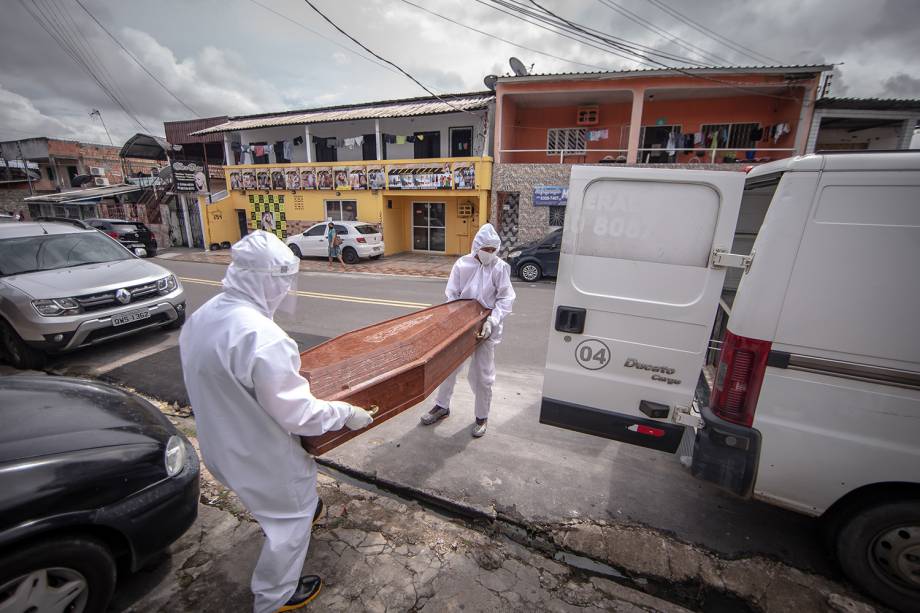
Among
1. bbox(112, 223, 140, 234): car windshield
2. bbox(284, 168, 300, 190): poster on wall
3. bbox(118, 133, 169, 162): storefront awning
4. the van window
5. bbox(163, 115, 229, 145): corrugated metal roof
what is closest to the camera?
the van window

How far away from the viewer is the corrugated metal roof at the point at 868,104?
11.0 m

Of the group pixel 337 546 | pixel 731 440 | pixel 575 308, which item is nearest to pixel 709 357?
pixel 731 440

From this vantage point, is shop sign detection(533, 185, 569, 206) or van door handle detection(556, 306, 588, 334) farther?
shop sign detection(533, 185, 569, 206)

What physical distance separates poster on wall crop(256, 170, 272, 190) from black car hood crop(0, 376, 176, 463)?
57.8 ft

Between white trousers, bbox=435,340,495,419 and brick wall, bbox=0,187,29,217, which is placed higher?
brick wall, bbox=0,187,29,217

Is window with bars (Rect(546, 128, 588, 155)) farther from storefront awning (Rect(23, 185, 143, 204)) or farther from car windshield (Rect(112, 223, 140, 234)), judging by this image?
storefront awning (Rect(23, 185, 143, 204))

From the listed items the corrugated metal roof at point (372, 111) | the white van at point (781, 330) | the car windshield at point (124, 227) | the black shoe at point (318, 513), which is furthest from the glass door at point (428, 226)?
the black shoe at point (318, 513)

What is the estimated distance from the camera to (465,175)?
14.1m

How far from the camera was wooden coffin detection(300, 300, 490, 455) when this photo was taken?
2.14 metres

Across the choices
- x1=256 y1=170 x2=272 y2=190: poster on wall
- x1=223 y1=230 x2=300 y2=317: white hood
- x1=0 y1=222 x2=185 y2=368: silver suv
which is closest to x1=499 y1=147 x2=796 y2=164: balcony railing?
x1=256 y1=170 x2=272 y2=190: poster on wall

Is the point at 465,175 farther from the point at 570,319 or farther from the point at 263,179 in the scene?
the point at 570,319

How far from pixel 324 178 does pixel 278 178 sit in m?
2.61

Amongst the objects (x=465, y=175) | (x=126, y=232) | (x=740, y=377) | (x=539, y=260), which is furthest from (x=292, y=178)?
(x=740, y=377)

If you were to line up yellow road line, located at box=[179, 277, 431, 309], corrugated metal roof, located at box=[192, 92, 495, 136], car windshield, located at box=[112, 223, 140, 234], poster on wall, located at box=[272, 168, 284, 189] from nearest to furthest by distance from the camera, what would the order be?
yellow road line, located at box=[179, 277, 431, 309]
corrugated metal roof, located at box=[192, 92, 495, 136]
car windshield, located at box=[112, 223, 140, 234]
poster on wall, located at box=[272, 168, 284, 189]
